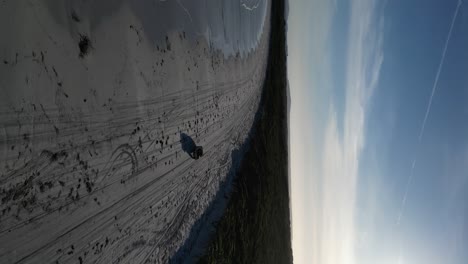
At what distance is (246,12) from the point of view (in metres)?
15.3

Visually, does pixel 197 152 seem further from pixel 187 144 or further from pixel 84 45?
pixel 84 45

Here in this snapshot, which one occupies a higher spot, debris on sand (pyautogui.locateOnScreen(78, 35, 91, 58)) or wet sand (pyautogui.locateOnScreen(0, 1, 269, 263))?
debris on sand (pyautogui.locateOnScreen(78, 35, 91, 58))

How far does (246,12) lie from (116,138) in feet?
36.5

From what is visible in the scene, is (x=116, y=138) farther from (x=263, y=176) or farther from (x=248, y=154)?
(x=263, y=176)

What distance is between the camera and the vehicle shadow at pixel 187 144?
7539 mm

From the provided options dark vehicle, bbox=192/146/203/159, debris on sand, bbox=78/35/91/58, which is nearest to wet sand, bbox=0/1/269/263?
debris on sand, bbox=78/35/91/58

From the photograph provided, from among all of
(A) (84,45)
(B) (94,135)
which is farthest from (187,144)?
(A) (84,45)

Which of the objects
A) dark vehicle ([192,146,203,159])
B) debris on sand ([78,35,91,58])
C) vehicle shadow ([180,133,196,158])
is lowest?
dark vehicle ([192,146,203,159])

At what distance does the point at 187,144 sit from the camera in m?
7.76

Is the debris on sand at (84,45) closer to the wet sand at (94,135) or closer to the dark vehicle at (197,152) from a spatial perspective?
the wet sand at (94,135)

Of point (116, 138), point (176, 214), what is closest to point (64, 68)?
point (116, 138)

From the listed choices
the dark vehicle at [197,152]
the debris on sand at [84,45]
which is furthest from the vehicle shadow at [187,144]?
the debris on sand at [84,45]

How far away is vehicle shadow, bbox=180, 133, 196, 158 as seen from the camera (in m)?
7.54

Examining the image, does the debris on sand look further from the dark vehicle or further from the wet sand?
the dark vehicle
